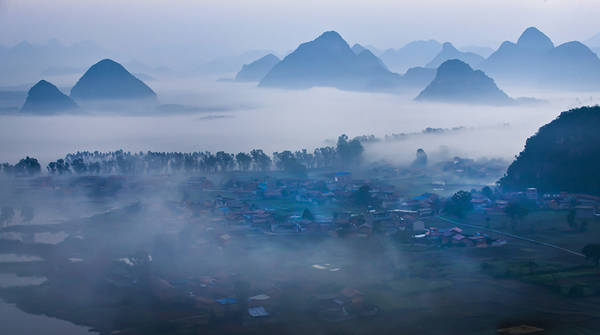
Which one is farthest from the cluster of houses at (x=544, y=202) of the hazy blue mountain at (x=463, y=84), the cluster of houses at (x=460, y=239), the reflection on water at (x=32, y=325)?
the hazy blue mountain at (x=463, y=84)

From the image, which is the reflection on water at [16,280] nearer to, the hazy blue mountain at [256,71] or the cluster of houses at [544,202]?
the cluster of houses at [544,202]

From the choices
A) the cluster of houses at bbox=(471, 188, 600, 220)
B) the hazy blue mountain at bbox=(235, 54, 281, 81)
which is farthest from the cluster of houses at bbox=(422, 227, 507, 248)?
the hazy blue mountain at bbox=(235, 54, 281, 81)

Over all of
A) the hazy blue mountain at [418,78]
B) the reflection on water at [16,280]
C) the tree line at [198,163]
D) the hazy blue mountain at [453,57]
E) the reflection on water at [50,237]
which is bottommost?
the reflection on water at [16,280]

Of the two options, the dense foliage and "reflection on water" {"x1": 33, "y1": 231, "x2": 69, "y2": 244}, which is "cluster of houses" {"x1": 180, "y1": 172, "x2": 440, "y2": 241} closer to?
the dense foliage

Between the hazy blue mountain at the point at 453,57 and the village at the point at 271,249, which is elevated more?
the hazy blue mountain at the point at 453,57

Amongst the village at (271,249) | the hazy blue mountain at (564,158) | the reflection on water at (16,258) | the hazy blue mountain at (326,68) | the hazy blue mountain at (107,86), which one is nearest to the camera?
the village at (271,249)

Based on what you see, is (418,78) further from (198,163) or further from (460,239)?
(460,239)

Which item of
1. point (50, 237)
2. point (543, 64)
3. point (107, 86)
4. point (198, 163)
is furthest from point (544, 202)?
point (543, 64)
